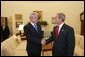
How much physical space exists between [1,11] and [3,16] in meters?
0.22

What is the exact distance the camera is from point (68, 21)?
734 cm

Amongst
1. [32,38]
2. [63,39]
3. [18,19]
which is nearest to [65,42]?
[63,39]

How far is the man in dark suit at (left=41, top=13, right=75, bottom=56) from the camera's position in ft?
7.15

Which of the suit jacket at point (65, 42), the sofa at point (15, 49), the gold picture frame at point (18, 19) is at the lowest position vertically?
the sofa at point (15, 49)

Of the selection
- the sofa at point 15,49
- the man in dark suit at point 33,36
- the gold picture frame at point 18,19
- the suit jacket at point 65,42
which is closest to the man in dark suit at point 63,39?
the suit jacket at point 65,42

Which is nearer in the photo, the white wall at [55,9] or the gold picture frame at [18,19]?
the gold picture frame at [18,19]

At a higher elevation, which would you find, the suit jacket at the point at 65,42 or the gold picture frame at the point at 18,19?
the gold picture frame at the point at 18,19

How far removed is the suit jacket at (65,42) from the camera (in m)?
2.17

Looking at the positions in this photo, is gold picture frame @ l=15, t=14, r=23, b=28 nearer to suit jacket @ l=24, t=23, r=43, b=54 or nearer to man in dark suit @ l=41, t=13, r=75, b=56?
suit jacket @ l=24, t=23, r=43, b=54

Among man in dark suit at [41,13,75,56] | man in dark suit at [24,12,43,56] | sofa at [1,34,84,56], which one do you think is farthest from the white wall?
man in dark suit at [41,13,75,56]

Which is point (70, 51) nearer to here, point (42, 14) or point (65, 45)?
point (65, 45)

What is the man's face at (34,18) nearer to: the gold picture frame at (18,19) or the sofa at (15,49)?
the sofa at (15,49)

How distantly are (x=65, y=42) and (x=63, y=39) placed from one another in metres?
0.05

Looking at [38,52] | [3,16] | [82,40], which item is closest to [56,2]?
[3,16]
